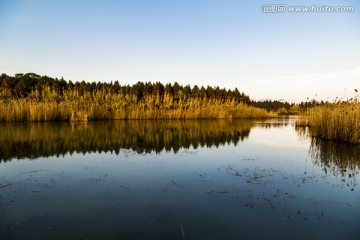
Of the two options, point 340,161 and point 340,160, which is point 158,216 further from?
point 340,160

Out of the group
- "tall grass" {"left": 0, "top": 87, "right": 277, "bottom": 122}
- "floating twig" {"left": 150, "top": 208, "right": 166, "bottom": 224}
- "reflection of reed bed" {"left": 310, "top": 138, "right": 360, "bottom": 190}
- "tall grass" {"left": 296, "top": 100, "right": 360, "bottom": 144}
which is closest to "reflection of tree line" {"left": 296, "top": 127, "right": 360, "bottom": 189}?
"reflection of reed bed" {"left": 310, "top": 138, "right": 360, "bottom": 190}

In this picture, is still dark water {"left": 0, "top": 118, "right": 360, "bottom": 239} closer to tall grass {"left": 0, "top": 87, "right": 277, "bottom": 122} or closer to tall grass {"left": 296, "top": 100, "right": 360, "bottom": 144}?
tall grass {"left": 296, "top": 100, "right": 360, "bottom": 144}

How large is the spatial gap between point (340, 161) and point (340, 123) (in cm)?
380

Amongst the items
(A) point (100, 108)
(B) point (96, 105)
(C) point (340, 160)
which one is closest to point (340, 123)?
(C) point (340, 160)

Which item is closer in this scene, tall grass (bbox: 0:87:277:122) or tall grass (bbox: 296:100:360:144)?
tall grass (bbox: 296:100:360:144)

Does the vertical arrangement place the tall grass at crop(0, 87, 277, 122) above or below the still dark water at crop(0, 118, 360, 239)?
above

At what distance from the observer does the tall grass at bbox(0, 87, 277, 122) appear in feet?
52.1

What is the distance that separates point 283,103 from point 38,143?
2596 inches

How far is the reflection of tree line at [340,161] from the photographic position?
16.1 feet

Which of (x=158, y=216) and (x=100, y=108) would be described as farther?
(x=100, y=108)

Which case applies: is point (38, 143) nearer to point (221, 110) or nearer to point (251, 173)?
point (251, 173)

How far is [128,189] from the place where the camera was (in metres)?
3.95

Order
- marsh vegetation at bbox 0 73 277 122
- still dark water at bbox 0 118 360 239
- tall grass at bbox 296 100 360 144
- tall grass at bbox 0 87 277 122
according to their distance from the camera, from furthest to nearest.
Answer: marsh vegetation at bbox 0 73 277 122 < tall grass at bbox 0 87 277 122 < tall grass at bbox 296 100 360 144 < still dark water at bbox 0 118 360 239

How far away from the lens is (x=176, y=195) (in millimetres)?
3711
